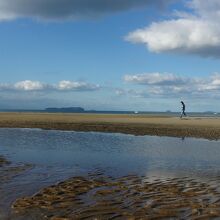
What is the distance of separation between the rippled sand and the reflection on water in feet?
3.46

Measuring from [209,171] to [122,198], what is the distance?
22.5ft

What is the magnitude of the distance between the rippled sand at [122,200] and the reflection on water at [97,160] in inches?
41.6

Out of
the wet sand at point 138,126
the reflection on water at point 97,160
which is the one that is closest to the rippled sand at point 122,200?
the reflection on water at point 97,160

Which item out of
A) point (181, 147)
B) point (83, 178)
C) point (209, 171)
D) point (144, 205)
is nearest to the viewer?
point (144, 205)

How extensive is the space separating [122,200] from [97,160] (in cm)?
875

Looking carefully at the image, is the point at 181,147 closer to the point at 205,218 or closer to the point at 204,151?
the point at 204,151

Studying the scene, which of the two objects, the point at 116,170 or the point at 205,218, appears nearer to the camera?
the point at 205,218

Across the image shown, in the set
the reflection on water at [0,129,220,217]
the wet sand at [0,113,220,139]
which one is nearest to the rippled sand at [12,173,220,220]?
the reflection on water at [0,129,220,217]

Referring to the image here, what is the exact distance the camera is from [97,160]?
2077 cm

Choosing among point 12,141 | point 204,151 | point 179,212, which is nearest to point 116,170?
point 179,212

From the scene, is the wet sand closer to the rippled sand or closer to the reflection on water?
the reflection on water

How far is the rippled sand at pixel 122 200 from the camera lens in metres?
10.6

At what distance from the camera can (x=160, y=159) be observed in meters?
21.7

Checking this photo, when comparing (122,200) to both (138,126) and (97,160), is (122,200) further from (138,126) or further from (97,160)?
(138,126)
